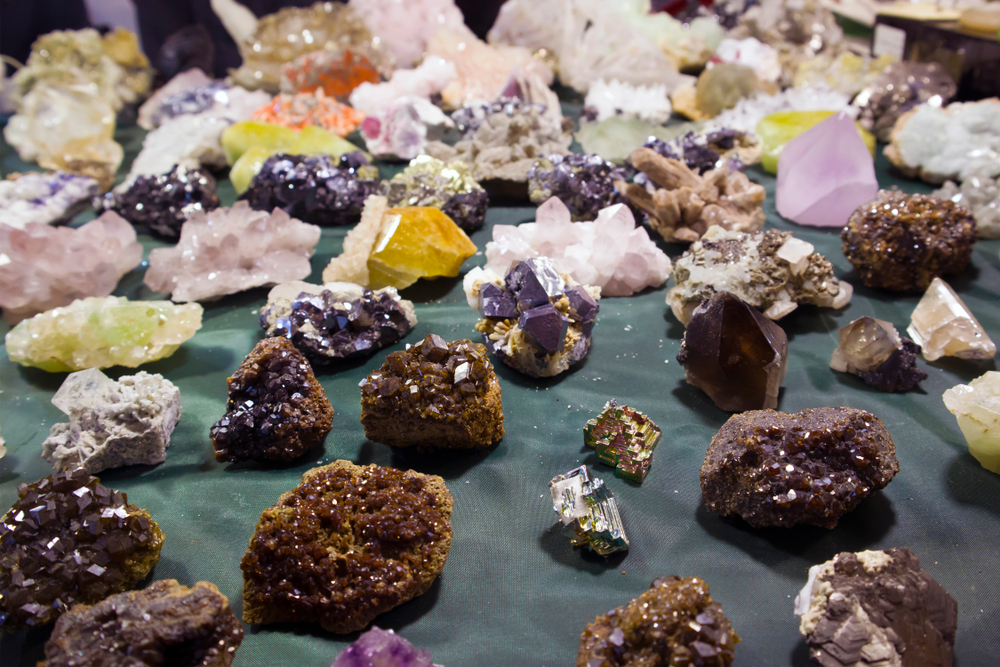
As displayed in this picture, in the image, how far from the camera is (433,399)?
1.69m

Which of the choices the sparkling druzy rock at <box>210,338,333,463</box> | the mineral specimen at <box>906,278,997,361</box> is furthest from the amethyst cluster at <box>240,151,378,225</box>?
the mineral specimen at <box>906,278,997,361</box>

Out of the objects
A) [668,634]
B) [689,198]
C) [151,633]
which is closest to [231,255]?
[151,633]

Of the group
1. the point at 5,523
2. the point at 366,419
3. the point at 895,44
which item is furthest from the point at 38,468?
the point at 895,44

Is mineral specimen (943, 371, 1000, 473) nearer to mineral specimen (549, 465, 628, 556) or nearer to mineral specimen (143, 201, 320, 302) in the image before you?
mineral specimen (549, 465, 628, 556)

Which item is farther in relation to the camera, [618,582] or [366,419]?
[366,419]

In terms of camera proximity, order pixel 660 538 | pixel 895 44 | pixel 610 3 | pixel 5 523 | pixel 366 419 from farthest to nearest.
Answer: pixel 610 3
pixel 895 44
pixel 366 419
pixel 660 538
pixel 5 523

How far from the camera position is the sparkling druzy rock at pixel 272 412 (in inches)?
68.8

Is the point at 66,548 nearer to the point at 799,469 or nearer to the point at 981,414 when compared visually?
the point at 799,469

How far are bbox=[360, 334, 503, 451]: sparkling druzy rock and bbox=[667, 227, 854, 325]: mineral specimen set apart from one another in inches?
30.0

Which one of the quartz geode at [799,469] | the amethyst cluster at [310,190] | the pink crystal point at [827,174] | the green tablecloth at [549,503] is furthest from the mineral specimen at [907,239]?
the amethyst cluster at [310,190]

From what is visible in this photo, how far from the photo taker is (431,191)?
273 cm

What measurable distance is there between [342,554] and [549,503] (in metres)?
0.49

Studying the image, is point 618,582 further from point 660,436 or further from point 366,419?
point 366,419

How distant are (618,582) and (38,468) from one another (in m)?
1.49
